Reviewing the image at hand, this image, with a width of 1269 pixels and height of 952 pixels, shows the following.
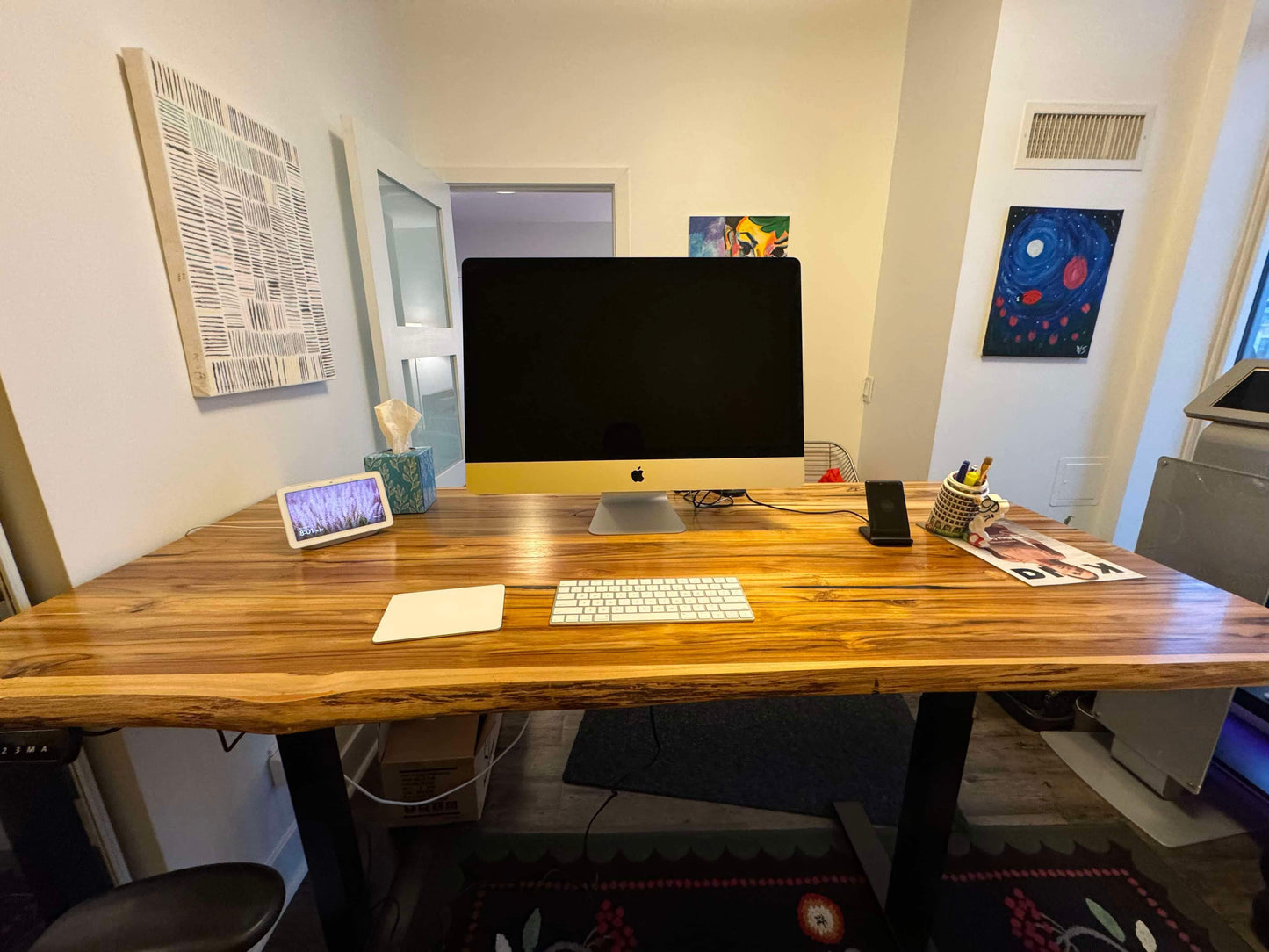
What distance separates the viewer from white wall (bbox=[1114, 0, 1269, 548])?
1785mm

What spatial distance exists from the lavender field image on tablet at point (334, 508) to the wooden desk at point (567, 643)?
0.05m

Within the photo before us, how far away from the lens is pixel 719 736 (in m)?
1.72

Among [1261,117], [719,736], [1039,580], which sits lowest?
[719,736]

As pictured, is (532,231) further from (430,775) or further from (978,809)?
(978,809)

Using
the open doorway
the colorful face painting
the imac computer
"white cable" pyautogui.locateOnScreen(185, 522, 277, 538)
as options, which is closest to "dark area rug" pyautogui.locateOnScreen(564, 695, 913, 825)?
the imac computer

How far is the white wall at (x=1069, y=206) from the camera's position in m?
1.80

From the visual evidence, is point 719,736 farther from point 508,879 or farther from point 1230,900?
point 1230,900

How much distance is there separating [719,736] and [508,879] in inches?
30.9

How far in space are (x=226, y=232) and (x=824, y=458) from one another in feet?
8.83

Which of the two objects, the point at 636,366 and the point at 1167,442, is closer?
the point at 636,366

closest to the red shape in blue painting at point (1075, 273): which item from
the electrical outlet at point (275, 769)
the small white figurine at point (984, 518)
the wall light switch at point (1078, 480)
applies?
the wall light switch at point (1078, 480)

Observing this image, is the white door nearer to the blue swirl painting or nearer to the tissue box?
the tissue box

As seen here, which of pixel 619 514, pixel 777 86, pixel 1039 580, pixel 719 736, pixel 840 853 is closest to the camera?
pixel 1039 580

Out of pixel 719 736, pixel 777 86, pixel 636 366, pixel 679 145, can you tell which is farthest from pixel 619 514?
pixel 777 86
